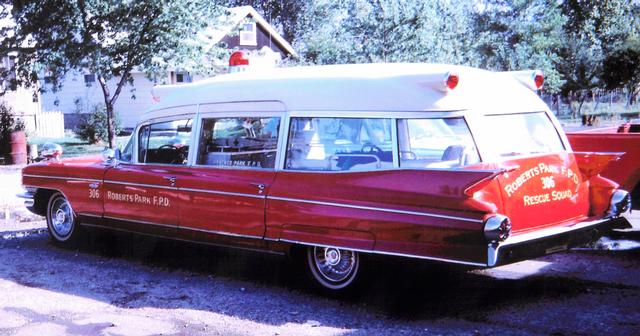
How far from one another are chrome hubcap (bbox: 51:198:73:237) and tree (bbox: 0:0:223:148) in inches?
368

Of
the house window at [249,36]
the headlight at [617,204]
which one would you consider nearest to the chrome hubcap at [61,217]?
the headlight at [617,204]

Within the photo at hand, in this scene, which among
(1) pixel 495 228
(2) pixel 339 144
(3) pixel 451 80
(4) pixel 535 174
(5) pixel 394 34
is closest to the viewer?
(1) pixel 495 228

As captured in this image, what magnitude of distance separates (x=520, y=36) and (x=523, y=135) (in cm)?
3345

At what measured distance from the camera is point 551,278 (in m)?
6.62

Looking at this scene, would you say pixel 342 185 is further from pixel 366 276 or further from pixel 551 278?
pixel 551 278

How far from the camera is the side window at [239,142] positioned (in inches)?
256

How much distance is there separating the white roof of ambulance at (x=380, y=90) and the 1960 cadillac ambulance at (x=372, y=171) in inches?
0.5

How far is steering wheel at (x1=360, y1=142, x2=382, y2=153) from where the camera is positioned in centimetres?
582

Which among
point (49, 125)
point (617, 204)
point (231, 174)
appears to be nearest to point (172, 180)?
point (231, 174)

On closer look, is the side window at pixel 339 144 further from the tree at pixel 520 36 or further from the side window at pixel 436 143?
the tree at pixel 520 36

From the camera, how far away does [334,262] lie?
19.9 ft

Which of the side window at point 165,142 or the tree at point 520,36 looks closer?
the side window at point 165,142

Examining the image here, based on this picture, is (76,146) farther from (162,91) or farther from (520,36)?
(520,36)

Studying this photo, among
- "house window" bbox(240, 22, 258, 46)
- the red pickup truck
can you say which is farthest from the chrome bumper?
"house window" bbox(240, 22, 258, 46)
